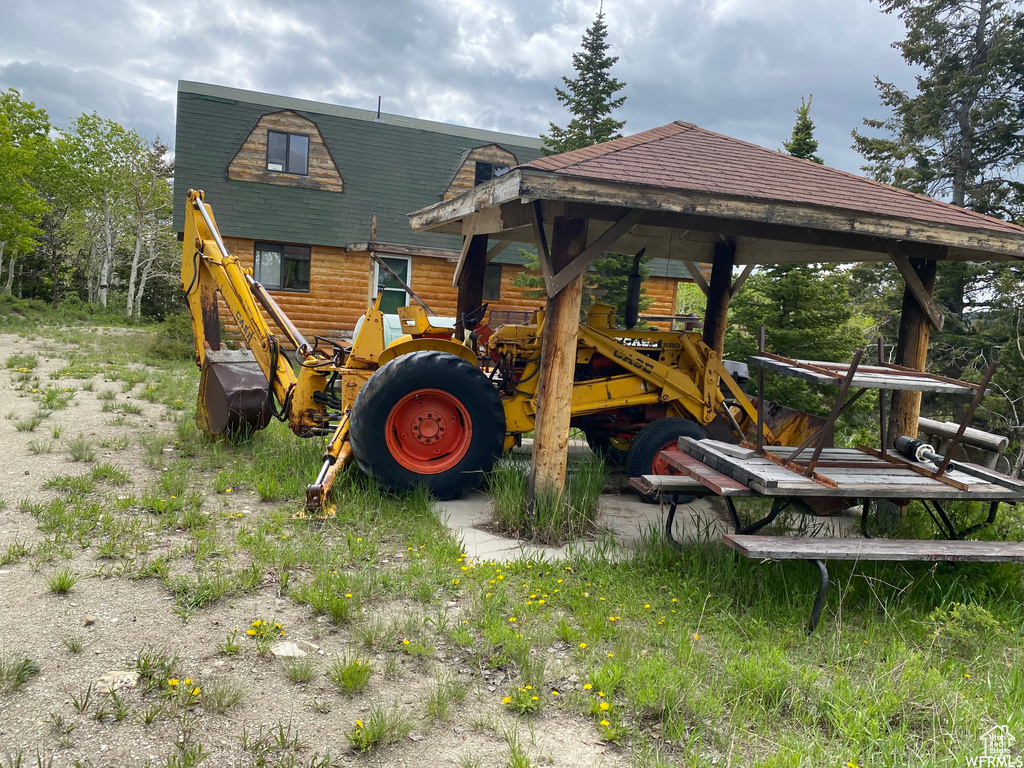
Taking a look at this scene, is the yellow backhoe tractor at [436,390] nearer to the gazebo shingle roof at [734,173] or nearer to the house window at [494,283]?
the gazebo shingle roof at [734,173]


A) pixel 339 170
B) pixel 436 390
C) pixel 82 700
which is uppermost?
pixel 339 170

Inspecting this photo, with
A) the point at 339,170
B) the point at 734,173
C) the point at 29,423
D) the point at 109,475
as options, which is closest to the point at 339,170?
the point at 339,170

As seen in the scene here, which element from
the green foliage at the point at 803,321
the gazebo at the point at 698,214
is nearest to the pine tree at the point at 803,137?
the green foliage at the point at 803,321

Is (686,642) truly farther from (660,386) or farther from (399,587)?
(660,386)

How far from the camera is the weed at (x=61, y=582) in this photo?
373 centimetres

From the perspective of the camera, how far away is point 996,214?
42.5ft

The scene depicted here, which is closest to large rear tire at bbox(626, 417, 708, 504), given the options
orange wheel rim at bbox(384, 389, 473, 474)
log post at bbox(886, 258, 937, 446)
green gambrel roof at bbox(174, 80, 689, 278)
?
orange wheel rim at bbox(384, 389, 473, 474)

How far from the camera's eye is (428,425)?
5.92 metres

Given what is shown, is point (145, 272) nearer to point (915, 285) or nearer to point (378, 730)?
point (915, 285)

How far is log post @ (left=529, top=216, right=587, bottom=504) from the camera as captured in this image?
5352 mm

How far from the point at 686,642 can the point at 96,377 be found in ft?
36.9

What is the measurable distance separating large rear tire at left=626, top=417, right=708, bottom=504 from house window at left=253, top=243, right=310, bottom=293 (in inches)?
528

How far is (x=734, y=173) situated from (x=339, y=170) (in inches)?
577

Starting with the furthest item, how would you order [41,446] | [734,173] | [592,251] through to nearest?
[41,446], [734,173], [592,251]
